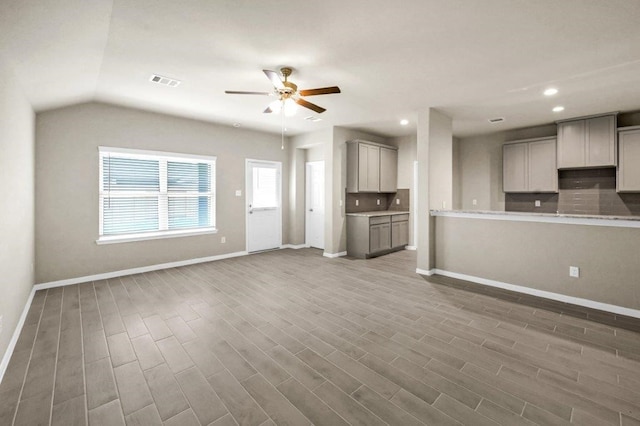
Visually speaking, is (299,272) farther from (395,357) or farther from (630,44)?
(630,44)

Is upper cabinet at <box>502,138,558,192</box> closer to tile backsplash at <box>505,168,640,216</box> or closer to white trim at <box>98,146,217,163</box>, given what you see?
tile backsplash at <box>505,168,640,216</box>

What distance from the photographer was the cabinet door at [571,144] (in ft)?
16.6

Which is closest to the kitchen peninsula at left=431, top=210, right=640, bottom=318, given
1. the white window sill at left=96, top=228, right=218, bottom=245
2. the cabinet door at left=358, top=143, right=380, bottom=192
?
the cabinet door at left=358, top=143, right=380, bottom=192

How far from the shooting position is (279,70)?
3197mm

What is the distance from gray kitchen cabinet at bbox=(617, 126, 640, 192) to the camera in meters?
4.63

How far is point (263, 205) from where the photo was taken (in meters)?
6.75

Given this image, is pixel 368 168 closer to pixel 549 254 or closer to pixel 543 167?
pixel 543 167

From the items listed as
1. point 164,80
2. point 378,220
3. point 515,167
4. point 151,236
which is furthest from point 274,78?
point 515,167

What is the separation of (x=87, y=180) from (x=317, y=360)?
14.6 ft

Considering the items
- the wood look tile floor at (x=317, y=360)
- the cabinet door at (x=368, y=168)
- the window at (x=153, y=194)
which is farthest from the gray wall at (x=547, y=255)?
the window at (x=153, y=194)

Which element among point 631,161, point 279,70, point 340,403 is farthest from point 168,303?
point 631,161

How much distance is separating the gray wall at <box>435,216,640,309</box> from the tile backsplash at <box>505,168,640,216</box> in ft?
8.33

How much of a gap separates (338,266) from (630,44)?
178 inches

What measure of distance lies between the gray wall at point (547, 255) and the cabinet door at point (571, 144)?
2371mm
